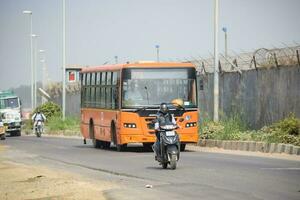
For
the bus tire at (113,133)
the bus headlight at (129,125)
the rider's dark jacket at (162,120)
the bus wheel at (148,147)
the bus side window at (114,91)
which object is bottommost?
the bus wheel at (148,147)

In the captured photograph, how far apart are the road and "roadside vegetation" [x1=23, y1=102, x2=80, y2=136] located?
27630mm

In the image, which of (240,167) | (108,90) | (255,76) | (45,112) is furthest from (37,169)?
(45,112)

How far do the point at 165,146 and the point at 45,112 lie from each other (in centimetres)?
4635

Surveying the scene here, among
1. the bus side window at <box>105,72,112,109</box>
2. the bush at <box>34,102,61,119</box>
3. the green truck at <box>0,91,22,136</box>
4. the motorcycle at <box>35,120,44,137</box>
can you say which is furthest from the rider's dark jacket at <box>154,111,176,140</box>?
the bush at <box>34,102,61,119</box>

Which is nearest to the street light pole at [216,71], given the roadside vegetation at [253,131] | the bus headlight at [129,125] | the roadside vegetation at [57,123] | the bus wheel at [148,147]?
the roadside vegetation at [253,131]

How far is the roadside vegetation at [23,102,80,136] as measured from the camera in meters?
54.0

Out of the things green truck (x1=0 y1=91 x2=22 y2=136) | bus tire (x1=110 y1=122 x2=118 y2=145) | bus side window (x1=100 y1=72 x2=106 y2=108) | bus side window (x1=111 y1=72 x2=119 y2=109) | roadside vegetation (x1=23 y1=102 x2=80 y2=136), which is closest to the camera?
bus side window (x1=111 y1=72 x2=119 y2=109)

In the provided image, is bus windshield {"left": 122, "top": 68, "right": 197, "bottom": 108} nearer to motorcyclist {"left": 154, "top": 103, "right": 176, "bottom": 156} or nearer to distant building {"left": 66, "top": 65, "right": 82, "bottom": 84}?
motorcyclist {"left": 154, "top": 103, "right": 176, "bottom": 156}

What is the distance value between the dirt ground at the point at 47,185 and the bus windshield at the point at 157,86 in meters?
7.29

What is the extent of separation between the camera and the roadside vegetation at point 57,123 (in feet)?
177

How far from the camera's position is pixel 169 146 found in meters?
19.2

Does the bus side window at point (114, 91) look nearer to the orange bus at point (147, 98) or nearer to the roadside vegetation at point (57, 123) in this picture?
the orange bus at point (147, 98)

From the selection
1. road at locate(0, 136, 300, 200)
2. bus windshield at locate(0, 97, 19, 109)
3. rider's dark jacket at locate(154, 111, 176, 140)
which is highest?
bus windshield at locate(0, 97, 19, 109)

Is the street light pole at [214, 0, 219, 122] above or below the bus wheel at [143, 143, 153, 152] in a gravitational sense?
above
